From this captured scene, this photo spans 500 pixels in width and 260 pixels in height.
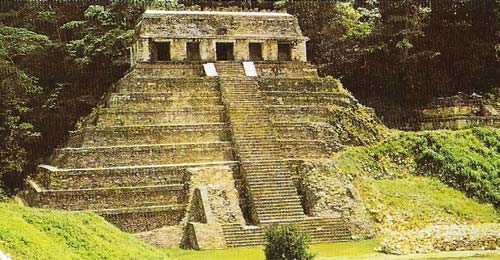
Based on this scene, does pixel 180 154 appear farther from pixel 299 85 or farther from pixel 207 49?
pixel 207 49

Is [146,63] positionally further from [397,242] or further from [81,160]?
[397,242]

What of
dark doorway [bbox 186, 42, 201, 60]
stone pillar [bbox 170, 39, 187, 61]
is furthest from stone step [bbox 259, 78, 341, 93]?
stone pillar [bbox 170, 39, 187, 61]

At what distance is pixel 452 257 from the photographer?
18.0 meters

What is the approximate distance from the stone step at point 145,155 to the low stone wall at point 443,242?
7.06m

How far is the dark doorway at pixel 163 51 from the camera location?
30.1 meters

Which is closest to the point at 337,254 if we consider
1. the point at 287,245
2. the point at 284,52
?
the point at 287,245

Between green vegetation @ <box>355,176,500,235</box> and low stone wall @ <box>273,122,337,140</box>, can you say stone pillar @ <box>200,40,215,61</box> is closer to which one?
low stone wall @ <box>273,122,337,140</box>

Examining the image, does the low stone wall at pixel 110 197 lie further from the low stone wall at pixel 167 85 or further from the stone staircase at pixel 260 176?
the low stone wall at pixel 167 85

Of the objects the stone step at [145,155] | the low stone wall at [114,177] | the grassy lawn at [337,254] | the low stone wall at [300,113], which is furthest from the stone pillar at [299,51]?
the grassy lawn at [337,254]

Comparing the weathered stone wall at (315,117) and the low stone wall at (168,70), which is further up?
the low stone wall at (168,70)

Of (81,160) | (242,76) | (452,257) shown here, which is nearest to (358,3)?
(242,76)

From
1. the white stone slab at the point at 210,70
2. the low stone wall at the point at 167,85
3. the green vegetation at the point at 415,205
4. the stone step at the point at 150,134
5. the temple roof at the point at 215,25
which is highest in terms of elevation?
the temple roof at the point at 215,25

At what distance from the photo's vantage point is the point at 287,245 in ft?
54.3

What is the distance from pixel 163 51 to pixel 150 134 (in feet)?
22.0
